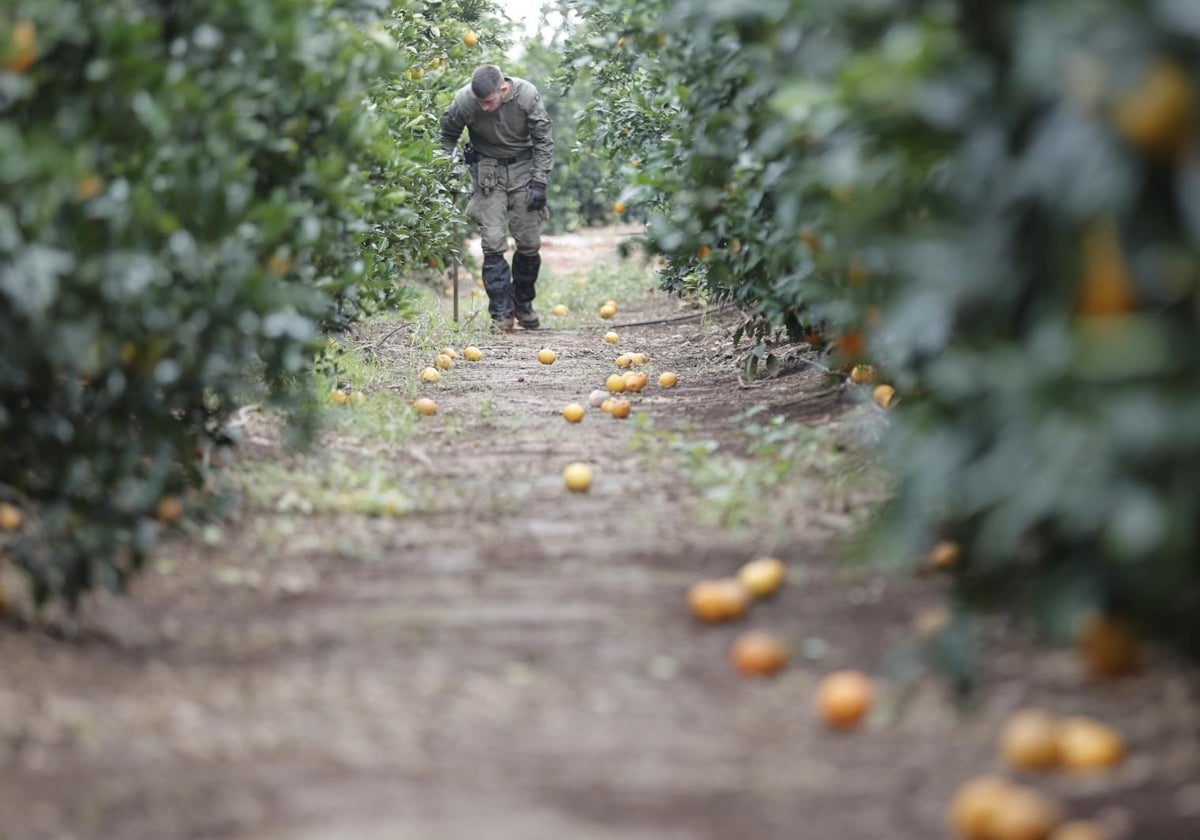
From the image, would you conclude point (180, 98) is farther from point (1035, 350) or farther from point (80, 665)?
point (1035, 350)

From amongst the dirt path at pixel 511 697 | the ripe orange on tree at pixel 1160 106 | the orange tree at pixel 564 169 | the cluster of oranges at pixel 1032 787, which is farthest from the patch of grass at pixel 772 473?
the orange tree at pixel 564 169

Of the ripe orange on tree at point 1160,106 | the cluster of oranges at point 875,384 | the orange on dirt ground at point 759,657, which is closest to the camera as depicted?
the ripe orange on tree at point 1160,106

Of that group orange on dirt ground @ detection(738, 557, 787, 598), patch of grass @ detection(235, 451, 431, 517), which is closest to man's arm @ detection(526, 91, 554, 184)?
patch of grass @ detection(235, 451, 431, 517)

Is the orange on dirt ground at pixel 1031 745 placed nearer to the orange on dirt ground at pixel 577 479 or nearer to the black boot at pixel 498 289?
the orange on dirt ground at pixel 577 479

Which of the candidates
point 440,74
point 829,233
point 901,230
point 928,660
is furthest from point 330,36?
point 440,74

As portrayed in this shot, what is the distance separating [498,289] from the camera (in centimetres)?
984

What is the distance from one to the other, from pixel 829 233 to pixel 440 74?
5.76m

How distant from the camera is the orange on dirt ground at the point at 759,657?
2.72 meters

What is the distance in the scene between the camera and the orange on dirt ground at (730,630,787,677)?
8.92ft

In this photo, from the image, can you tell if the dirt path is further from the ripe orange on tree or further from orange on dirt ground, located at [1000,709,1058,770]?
the ripe orange on tree

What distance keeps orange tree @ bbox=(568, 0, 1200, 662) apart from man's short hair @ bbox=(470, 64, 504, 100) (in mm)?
6282

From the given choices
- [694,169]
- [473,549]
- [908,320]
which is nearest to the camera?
[908,320]

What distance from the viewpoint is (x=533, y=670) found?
2.81 meters

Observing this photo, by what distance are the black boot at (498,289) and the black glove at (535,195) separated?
0.43 m
